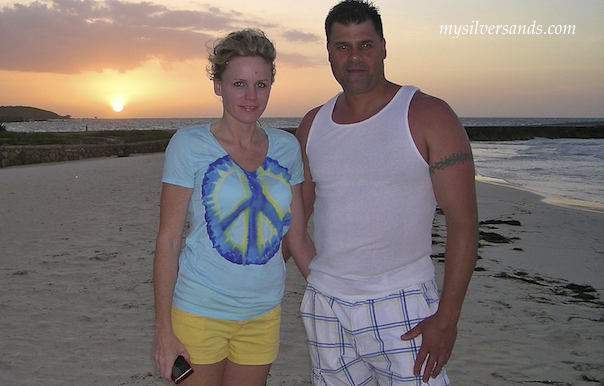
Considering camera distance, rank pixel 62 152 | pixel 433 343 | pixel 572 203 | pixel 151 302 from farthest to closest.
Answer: pixel 62 152 < pixel 572 203 < pixel 151 302 < pixel 433 343

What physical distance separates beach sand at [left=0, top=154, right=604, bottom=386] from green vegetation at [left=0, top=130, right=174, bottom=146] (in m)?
18.0

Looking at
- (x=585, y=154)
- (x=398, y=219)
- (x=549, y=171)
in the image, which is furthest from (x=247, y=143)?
(x=585, y=154)

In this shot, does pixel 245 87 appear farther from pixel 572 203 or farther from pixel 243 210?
pixel 572 203

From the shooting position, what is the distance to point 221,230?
2328 millimetres

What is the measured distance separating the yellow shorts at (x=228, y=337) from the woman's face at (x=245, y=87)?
93cm

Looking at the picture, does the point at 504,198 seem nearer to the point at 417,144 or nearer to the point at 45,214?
the point at 45,214

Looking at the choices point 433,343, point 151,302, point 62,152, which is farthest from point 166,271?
point 62,152

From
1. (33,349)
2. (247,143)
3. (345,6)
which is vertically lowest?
(33,349)

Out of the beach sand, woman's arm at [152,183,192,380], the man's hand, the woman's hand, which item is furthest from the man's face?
the beach sand

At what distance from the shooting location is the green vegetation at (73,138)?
27.1 m

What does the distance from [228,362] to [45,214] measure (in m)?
9.77

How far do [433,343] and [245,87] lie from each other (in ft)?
4.63

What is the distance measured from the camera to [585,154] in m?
28.7

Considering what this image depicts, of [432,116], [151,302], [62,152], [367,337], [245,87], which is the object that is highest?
[245,87]
